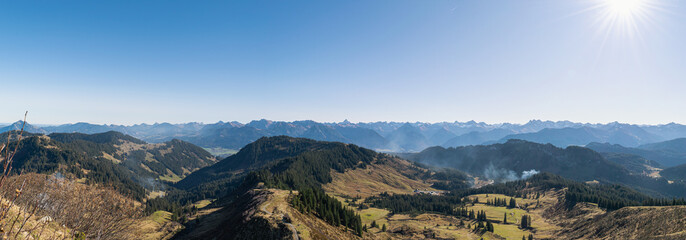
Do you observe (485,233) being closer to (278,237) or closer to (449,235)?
(449,235)

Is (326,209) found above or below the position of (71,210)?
below

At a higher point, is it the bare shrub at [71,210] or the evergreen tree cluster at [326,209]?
the bare shrub at [71,210]

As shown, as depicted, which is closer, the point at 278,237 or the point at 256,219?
the point at 278,237

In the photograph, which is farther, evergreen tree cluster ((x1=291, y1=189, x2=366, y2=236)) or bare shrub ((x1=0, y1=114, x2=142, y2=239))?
evergreen tree cluster ((x1=291, y1=189, x2=366, y2=236))

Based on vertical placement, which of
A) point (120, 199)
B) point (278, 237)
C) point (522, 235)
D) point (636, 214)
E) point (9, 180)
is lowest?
point (522, 235)

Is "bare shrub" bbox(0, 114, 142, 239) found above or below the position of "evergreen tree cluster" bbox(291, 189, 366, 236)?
above

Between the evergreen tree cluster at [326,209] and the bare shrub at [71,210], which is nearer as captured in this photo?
the bare shrub at [71,210]

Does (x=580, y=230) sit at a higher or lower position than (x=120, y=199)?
lower

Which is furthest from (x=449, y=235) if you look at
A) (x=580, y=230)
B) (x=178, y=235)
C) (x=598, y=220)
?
(x=178, y=235)

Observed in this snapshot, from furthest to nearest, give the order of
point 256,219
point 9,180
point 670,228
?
point 670,228
point 256,219
point 9,180

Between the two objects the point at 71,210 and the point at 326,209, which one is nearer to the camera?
the point at 71,210

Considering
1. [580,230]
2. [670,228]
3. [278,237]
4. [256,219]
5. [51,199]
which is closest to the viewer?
[51,199]
